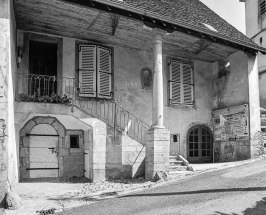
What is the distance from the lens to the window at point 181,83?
12172mm

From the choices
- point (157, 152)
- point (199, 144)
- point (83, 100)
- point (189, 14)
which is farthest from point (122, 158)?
point (189, 14)

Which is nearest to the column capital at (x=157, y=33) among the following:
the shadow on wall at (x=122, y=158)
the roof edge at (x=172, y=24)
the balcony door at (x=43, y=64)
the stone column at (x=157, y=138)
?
the stone column at (x=157, y=138)

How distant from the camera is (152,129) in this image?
916 centimetres

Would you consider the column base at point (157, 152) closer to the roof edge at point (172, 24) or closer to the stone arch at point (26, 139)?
the roof edge at point (172, 24)

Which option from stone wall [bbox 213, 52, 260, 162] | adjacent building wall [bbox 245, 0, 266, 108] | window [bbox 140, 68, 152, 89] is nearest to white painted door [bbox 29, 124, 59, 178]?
window [bbox 140, 68, 152, 89]

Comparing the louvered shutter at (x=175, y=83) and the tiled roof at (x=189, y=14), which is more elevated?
the tiled roof at (x=189, y=14)

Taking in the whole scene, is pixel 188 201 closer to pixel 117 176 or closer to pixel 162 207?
pixel 162 207

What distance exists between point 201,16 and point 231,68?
2501 millimetres

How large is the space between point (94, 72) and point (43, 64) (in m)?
1.78

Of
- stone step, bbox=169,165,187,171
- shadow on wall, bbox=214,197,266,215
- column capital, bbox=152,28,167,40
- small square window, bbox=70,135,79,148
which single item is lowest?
shadow on wall, bbox=214,197,266,215

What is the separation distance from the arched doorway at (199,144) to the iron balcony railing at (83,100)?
2.31 meters

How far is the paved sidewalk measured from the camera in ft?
Result: 21.6

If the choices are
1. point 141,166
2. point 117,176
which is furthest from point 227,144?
point 117,176

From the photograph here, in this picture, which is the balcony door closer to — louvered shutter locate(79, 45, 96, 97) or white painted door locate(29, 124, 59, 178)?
louvered shutter locate(79, 45, 96, 97)
